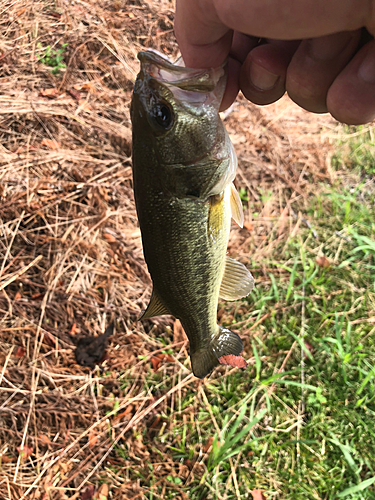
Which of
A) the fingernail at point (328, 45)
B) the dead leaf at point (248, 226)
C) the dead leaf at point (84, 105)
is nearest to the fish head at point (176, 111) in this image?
the fingernail at point (328, 45)

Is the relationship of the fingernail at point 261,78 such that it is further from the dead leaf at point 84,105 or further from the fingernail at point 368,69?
the dead leaf at point 84,105

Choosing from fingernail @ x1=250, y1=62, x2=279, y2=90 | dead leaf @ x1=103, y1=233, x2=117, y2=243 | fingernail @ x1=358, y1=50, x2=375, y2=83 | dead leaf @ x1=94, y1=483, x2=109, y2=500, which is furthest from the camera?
dead leaf @ x1=103, y1=233, x2=117, y2=243

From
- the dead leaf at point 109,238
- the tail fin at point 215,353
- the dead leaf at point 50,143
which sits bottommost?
the dead leaf at point 109,238

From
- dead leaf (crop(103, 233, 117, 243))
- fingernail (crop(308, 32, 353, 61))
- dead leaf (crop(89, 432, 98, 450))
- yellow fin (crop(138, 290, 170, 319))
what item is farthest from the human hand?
dead leaf (crop(89, 432, 98, 450))

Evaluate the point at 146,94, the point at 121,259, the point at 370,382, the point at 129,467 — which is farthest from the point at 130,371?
the point at 146,94

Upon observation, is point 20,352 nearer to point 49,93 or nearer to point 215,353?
point 215,353

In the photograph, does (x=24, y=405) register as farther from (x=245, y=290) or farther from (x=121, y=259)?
(x=245, y=290)

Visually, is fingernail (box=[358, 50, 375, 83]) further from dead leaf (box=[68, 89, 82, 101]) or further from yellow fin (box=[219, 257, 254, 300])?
dead leaf (box=[68, 89, 82, 101])
